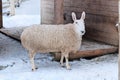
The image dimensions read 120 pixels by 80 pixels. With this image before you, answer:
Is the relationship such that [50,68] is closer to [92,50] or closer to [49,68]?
[49,68]

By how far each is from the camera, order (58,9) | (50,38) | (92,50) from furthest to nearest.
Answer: (92,50) < (58,9) < (50,38)

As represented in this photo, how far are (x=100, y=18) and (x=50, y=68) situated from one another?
258 centimetres

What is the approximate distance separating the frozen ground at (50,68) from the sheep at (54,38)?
322 mm

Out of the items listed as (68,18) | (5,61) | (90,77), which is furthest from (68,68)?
(68,18)

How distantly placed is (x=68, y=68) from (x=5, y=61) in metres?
1.71

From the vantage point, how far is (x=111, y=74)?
663cm

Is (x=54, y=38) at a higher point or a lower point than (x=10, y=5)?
lower

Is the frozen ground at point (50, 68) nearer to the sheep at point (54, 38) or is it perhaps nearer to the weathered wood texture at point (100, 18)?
the sheep at point (54, 38)

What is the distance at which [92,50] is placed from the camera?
26.6 ft

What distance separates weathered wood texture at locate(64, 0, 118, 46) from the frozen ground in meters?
0.66

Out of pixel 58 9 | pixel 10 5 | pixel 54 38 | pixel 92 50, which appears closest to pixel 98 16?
pixel 92 50

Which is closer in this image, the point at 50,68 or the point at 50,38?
the point at 50,38

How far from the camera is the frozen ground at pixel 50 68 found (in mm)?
6453

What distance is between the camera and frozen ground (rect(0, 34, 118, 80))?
645cm
